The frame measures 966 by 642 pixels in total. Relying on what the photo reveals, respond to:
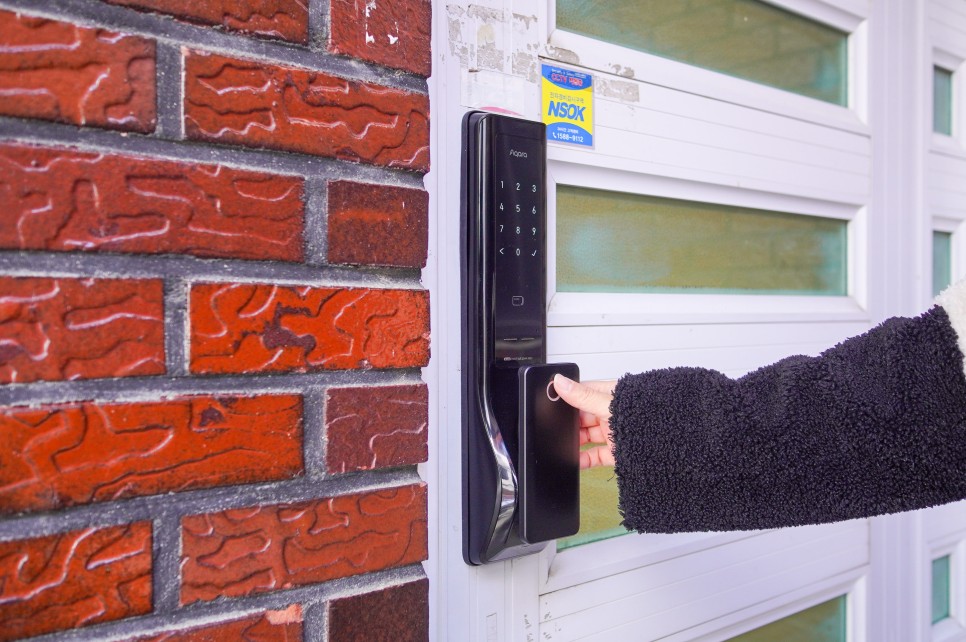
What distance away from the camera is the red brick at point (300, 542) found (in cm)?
58

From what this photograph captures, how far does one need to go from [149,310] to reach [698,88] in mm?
904

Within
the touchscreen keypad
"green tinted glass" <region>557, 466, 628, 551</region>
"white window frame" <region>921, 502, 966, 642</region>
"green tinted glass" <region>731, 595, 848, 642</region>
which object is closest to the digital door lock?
the touchscreen keypad

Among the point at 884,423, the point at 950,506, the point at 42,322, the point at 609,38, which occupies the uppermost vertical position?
the point at 609,38

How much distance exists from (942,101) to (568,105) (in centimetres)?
119

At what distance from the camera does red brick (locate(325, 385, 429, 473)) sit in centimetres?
65

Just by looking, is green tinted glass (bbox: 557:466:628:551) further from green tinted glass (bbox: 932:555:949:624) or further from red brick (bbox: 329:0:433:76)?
green tinted glass (bbox: 932:555:949:624)

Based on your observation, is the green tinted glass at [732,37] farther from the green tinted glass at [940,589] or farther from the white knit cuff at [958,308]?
the green tinted glass at [940,589]

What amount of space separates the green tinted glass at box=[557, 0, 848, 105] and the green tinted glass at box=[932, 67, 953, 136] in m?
0.35

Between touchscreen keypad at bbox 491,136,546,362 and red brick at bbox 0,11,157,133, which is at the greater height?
red brick at bbox 0,11,157,133

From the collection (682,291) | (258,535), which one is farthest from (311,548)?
(682,291)

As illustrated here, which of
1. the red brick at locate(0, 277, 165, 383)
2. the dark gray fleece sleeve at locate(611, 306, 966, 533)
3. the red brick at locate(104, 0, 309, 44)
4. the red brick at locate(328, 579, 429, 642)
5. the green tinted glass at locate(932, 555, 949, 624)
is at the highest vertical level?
the red brick at locate(104, 0, 309, 44)

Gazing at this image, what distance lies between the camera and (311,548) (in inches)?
25.0

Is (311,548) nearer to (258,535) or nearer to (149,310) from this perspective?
(258,535)

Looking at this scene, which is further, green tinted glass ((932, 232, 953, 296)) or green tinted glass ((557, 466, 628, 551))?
green tinted glass ((932, 232, 953, 296))
